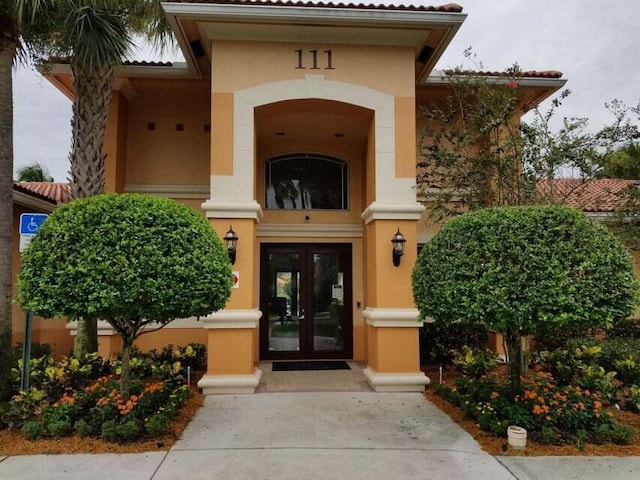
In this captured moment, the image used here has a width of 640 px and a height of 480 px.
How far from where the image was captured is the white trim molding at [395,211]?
336 inches

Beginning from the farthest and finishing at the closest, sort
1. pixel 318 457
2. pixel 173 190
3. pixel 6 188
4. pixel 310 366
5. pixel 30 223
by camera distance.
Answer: pixel 173 190 < pixel 310 366 < pixel 6 188 < pixel 30 223 < pixel 318 457

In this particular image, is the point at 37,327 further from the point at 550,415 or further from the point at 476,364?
the point at 550,415

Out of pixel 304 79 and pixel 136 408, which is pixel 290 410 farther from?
pixel 304 79

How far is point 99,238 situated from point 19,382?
3380 millimetres

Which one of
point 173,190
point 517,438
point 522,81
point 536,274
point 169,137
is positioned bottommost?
point 517,438

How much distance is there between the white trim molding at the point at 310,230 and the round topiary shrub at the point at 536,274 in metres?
5.27

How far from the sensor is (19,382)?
691 centimetres

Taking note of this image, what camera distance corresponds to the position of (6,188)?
680cm

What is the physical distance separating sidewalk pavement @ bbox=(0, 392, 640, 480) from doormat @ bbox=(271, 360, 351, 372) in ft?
9.80

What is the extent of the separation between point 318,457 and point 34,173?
28206mm

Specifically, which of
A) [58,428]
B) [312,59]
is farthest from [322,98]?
[58,428]

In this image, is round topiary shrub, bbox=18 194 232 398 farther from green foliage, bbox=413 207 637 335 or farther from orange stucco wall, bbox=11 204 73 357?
orange stucco wall, bbox=11 204 73 357

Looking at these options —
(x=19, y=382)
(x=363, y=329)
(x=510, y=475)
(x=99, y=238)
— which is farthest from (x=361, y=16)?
(x=19, y=382)

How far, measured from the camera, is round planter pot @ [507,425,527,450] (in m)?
5.46
